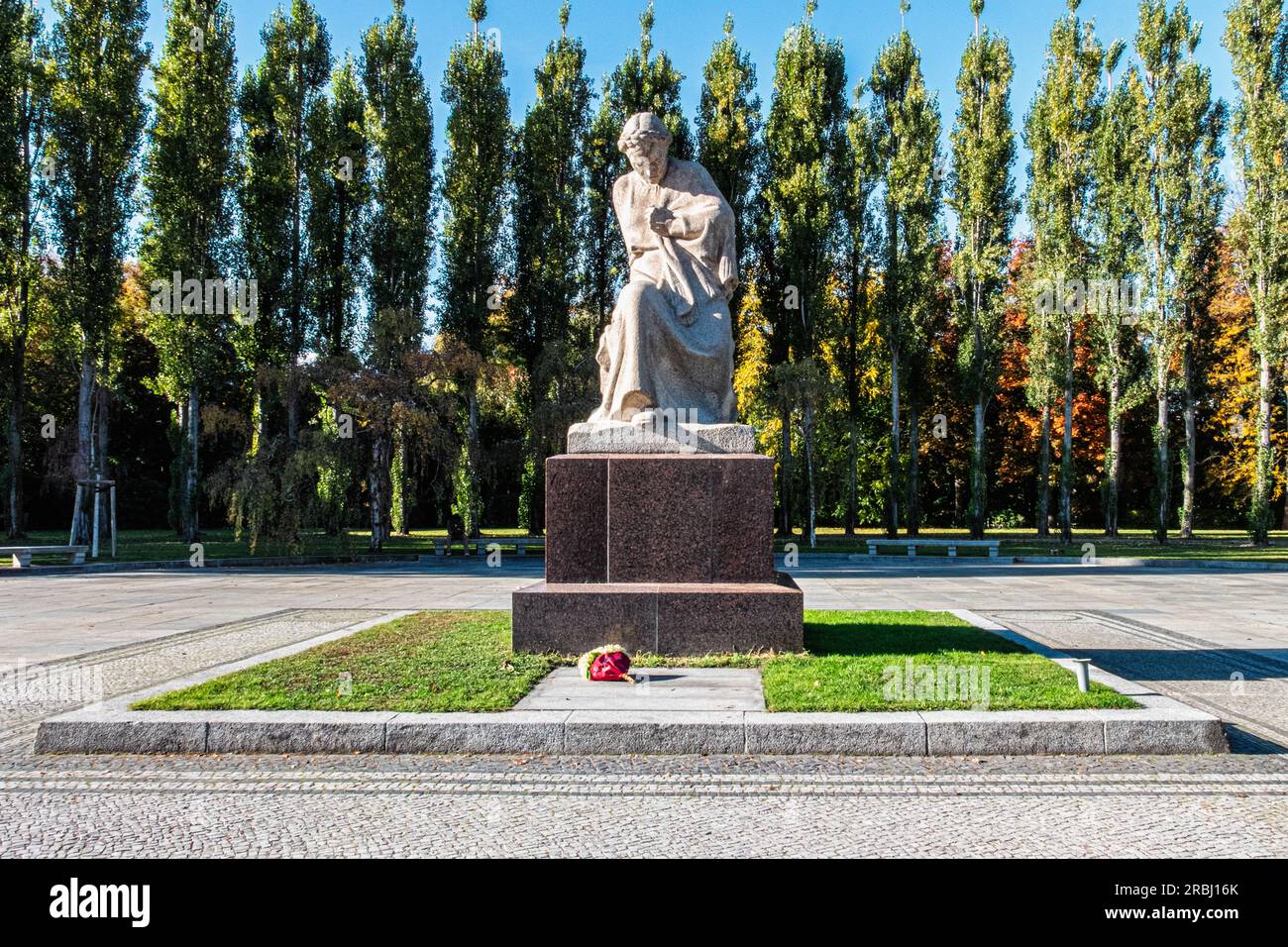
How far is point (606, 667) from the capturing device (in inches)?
232

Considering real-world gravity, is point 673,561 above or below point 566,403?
below

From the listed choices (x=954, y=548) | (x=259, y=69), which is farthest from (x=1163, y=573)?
(x=259, y=69)

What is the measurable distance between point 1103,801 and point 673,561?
3.61 m

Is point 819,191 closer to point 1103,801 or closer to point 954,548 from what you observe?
point 954,548

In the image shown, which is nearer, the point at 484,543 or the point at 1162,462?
the point at 484,543

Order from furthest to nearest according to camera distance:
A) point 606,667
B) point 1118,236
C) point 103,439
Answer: point 103,439 → point 1118,236 → point 606,667

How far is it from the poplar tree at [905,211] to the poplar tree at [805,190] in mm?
1660

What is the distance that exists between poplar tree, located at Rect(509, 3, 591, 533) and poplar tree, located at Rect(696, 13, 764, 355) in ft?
14.3

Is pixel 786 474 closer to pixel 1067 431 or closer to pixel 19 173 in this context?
pixel 1067 431

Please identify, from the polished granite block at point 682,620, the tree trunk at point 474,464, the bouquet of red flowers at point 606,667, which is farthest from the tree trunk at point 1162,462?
the bouquet of red flowers at point 606,667

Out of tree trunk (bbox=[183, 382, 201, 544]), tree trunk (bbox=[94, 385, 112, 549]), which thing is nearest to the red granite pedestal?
tree trunk (bbox=[183, 382, 201, 544])

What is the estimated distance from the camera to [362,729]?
481 cm

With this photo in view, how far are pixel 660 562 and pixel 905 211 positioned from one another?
27.4 m

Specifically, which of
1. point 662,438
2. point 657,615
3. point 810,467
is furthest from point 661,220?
point 810,467
